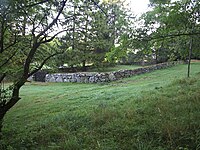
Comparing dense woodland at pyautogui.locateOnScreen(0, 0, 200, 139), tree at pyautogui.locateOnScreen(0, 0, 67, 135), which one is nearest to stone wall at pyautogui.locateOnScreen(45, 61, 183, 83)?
tree at pyautogui.locateOnScreen(0, 0, 67, 135)

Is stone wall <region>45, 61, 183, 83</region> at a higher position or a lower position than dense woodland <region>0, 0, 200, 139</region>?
lower

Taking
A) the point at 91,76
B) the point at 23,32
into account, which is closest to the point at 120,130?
the point at 23,32

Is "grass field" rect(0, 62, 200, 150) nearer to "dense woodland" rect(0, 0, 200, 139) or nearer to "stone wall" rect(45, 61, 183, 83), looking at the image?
"dense woodland" rect(0, 0, 200, 139)

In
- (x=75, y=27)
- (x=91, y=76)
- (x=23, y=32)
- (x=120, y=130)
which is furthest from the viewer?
(x=91, y=76)

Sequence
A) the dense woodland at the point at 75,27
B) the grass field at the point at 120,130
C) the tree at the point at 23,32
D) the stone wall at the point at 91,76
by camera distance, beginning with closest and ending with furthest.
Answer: the grass field at the point at 120,130
the tree at the point at 23,32
the dense woodland at the point at 75,27
the stone wall at the point at 91,76

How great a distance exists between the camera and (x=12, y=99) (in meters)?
4.53

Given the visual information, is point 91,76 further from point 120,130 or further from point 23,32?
point 120,130

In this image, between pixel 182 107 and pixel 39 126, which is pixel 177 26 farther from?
pixel 39 126

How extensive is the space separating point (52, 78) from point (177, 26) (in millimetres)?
14187

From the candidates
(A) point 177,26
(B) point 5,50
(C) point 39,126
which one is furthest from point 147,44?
(B) point 5,50

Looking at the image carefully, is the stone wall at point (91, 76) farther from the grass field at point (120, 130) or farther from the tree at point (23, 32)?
the grass field at point (120, 130)

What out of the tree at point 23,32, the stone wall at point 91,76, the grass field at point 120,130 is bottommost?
the grass field at point 120,130

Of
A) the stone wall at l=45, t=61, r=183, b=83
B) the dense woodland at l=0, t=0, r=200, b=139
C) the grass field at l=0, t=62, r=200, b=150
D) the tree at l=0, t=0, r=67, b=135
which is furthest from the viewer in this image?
the stone wall at l=45, t=61, r=183, b=83

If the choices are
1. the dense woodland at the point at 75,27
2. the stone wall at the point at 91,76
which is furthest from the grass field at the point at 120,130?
the stone wall at the point at 91,76
